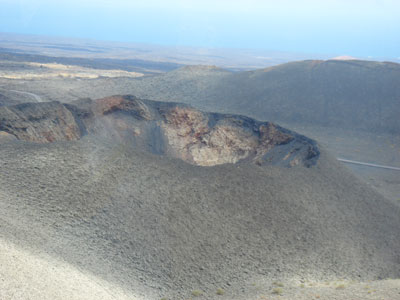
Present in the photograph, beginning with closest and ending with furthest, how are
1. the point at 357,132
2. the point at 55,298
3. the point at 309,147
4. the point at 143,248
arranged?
the point at 55,298, the point at 143,248, the point at 309,147, the point at 357,132

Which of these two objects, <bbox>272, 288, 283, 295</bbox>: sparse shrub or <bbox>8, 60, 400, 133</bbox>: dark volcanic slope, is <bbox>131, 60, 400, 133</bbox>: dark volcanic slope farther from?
<bbox>272, 288, 283, 295</bbox>: sparse shrub

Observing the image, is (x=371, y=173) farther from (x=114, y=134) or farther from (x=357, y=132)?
(x=114, y=134)

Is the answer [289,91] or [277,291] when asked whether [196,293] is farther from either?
[289,91]

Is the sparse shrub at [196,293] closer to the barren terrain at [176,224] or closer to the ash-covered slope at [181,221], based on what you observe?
the barren terrain at [176,224]

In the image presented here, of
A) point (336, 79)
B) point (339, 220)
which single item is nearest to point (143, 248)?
point (339, 220)

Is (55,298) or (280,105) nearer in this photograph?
(55,298)

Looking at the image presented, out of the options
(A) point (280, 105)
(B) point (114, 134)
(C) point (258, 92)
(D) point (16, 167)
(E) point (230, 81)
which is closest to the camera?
(D) point (16, 167)
